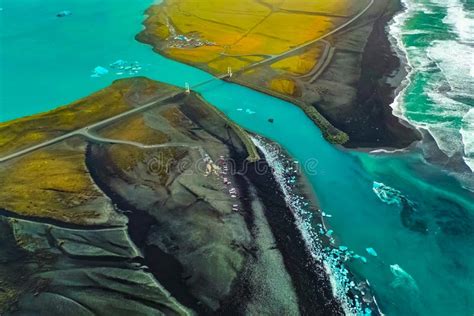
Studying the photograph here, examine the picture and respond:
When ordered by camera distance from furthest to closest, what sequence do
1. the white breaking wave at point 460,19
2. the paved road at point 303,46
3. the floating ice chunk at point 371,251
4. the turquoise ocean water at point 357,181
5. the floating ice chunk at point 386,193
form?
the white breaking wave at point 460,19
the paved road at point 303,46
the floating ice chunk at point 386,193
the floating ice chunk at point 371,251
the turquoise ocean water at point 357,181

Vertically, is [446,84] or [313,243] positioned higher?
[446,84]

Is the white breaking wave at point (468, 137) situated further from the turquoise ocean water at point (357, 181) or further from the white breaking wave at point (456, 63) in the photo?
the white breaking wave at point (456, 63)

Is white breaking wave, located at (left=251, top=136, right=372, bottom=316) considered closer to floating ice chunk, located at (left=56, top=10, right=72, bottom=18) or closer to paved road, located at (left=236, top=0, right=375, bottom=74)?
paved road, located at (left=236, top=0, right=375, bottom=74)

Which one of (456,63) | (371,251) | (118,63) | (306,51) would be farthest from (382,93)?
(118,63)

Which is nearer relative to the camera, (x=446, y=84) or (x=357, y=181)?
(x=357, y=181)

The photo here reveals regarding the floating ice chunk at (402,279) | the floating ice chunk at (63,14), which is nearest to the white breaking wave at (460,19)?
the floating ice chunk at (402,279)

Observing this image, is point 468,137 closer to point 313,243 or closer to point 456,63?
point 456,63

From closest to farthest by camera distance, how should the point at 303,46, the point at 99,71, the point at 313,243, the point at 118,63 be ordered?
1. the point at 313,243
2. the point at 99,71
3. the point at 118,63
4. the point at 303,46

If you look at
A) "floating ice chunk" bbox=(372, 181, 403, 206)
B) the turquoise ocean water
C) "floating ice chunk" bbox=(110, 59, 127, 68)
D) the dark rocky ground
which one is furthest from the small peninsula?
the dark rocky ground

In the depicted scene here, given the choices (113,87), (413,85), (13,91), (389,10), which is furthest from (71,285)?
(389,10)
